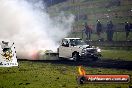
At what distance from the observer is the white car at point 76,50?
31.5m

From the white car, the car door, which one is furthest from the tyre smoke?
the white car

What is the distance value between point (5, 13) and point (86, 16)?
306 feet

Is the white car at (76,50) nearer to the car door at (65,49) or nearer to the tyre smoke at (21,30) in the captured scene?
the car door at (65,49)

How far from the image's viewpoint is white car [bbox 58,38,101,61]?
3155cm

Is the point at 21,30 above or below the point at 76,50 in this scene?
above

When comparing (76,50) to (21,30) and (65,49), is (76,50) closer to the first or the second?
(65,49)

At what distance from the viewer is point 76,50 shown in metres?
31.9

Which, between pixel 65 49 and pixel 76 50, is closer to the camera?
pixel 76 50

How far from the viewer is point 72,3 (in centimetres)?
14150

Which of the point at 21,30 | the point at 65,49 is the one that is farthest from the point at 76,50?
the point at 21,30

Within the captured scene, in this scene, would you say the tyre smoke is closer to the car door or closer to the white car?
the car door

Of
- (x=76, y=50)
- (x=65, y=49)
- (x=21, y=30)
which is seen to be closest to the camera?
(x=76, y=50)

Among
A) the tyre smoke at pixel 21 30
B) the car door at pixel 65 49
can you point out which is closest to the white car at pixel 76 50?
the car door at pixel 65 49

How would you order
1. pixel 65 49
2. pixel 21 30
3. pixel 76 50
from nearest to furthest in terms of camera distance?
1. pixel 76 50
2. pixel 65 49
3. pixel 21 30
